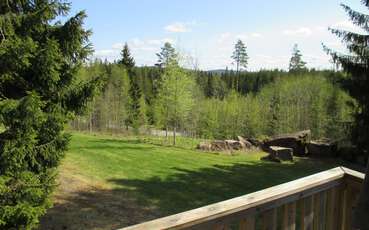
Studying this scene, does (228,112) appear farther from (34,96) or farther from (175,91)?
(34,96)

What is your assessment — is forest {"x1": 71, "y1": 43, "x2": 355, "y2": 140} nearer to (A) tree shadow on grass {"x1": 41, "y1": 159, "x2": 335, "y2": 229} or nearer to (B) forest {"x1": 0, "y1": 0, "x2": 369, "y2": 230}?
(B) forest {"x1": 0, "y1": 0, "x2": 369, "y2": 230}

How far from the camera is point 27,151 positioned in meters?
4.14

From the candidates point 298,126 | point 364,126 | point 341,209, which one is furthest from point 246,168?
point 298,126

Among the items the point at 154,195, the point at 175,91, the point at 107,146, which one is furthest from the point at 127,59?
the point at 154,195

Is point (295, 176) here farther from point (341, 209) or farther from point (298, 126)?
point (298, 126)

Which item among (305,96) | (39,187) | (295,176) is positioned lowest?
(295,176)

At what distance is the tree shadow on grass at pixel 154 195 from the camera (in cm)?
567

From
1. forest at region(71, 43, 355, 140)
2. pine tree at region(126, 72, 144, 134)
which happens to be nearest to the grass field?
forest at region(71, 43, 355, 140)

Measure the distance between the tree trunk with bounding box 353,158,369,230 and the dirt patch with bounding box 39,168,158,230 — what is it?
13.8 feet

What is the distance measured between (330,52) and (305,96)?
63.0 feet

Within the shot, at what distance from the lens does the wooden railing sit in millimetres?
1572

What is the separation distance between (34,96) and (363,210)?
3.49 meters

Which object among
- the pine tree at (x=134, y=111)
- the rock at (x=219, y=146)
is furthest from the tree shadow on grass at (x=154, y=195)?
the pine tree at (x=134, y=111)

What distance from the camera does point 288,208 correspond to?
2.07 m
